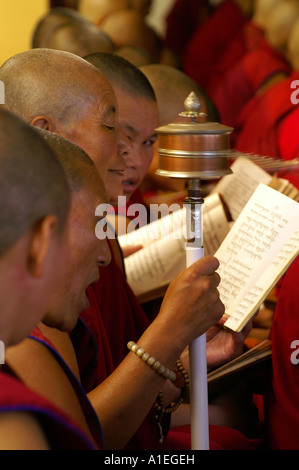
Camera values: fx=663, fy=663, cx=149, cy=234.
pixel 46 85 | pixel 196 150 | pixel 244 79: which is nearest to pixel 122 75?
pixel 46 85

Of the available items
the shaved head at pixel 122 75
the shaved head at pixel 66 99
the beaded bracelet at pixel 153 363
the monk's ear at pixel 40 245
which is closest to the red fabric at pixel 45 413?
the monk's ear at pixel 40 245

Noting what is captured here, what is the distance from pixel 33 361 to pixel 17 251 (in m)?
0.25

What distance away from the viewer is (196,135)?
0.99 meters

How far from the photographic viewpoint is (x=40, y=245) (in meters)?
0.64

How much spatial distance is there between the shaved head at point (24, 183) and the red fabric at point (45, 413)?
0.13 meters

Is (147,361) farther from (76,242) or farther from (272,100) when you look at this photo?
(272,100)

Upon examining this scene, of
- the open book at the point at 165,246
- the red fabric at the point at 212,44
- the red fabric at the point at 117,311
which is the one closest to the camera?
the red fabric at the point at 117,311

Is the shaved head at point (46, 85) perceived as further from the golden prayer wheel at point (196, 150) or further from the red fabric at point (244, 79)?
the red fabric at point (244, 79)

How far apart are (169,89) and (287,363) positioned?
3.99 ft

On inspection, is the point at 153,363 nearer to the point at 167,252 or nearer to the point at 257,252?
the point at 257,252

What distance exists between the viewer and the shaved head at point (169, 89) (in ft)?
7.31

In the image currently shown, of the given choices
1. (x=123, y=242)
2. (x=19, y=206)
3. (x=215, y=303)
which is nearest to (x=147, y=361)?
(x=215, y=303)

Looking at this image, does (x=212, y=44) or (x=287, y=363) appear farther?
(x=212, y=44)

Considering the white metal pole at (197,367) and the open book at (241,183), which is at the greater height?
the open book at (241,183)
